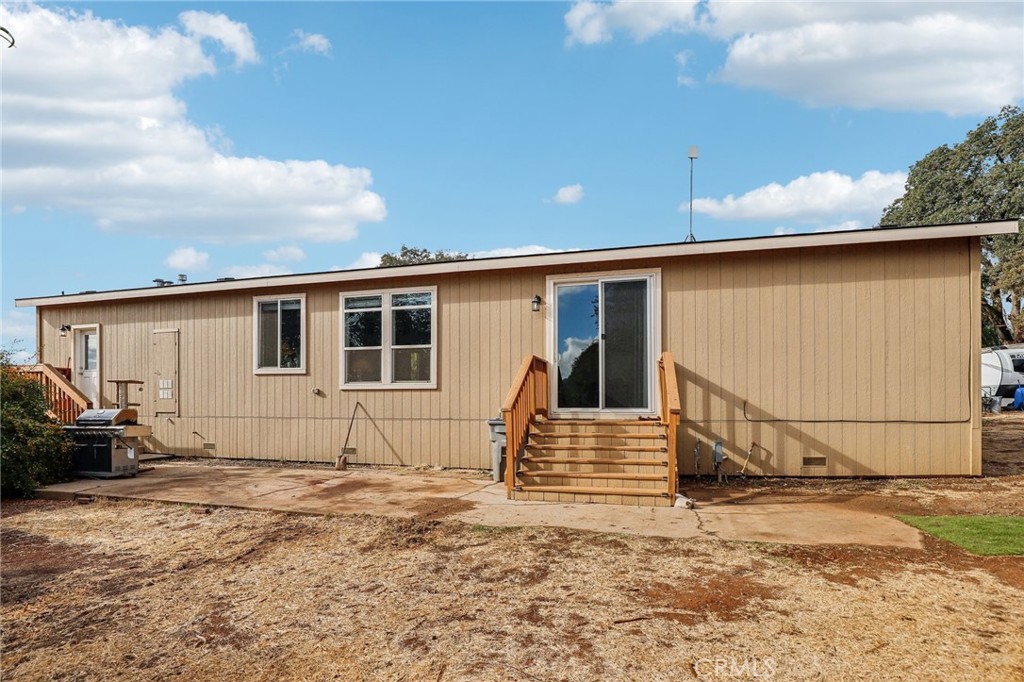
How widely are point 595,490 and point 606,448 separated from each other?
789 mm

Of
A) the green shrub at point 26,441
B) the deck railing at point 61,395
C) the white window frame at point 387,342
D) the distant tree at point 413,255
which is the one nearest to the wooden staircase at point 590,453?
the white window frame at point 387,342

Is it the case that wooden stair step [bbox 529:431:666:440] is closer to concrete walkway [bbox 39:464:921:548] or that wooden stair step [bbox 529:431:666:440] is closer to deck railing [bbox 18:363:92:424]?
concrete walkway [bbox 39:464:921:548]

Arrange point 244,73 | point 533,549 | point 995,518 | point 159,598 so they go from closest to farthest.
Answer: point 159,598 → point 533,549 → point 995,518 → point 244,73

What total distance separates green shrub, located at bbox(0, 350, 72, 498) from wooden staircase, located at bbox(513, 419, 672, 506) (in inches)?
224

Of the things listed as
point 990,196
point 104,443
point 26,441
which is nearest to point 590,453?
point 104,443

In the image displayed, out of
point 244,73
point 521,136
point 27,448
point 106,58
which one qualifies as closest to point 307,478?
point 27,448

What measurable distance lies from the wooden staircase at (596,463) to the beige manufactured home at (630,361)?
24 millimetres

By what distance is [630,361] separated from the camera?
317 inches

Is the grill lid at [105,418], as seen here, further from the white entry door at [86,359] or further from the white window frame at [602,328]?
the white window frame at [602,328]

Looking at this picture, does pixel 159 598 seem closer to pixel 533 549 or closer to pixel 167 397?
pixel 533 549

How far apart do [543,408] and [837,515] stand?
368cm

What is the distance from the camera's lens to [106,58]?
782 cm

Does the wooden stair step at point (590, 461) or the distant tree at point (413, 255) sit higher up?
the distant tree at point (413, 255)

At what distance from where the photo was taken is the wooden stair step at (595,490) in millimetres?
6148
